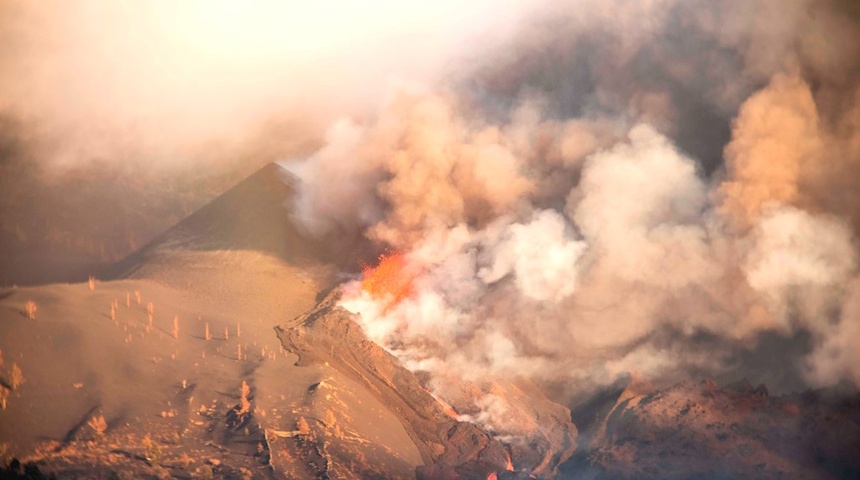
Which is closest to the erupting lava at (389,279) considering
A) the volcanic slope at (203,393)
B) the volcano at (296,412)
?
the volcanic slope at (203,393)

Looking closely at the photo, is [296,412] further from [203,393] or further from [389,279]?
[389,279]

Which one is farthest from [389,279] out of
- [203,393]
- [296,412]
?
[203,393]

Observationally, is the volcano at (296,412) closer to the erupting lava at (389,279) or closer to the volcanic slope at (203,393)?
the volcanic slope at (203,393)

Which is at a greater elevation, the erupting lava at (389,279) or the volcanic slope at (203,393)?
the erupting lava at (389,279)

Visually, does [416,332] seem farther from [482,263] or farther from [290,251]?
[290,251]

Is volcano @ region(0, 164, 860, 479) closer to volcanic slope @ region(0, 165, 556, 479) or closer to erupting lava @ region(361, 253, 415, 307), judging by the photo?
volcanic slope @ region(0, 165, 556, 479)

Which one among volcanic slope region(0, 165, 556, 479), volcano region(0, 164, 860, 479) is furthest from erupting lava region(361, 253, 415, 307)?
volcano region(0, 164, 860, 479)

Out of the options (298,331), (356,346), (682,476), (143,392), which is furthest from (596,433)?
(143,392)
